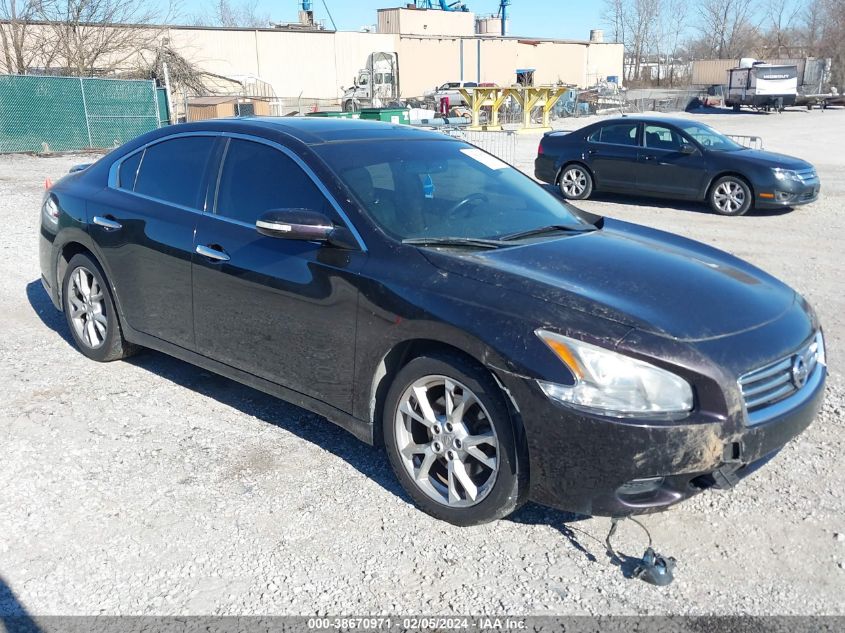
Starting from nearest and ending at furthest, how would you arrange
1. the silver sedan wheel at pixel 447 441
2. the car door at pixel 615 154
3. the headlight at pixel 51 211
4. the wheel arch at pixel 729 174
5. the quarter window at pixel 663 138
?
the silver sedan wheel at pixel 447 441, the headlight at pixel 51 211, the wheel arch at pixel 729 174, the quarter window at pixel 663 138, the car door at pixel 615 154

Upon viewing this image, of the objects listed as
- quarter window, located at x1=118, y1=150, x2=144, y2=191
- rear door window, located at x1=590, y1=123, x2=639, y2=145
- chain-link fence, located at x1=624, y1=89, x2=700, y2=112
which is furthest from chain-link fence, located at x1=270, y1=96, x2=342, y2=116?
quarter window, located at x1=118, y1=150, x2=144, y2=191

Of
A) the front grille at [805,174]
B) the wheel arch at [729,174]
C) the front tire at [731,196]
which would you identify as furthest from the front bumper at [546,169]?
the front grille at [805,174]

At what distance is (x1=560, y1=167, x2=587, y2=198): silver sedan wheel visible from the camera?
14.0 metres

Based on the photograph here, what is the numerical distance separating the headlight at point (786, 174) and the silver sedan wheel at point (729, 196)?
520mm

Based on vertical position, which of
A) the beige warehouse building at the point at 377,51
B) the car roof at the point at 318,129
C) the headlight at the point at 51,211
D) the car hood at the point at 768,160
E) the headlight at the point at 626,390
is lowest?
the car hood at the point at 768,160

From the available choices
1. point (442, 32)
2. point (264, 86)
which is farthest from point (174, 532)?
point (442, 32)

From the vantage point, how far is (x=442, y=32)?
78562mm

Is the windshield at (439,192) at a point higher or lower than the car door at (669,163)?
higher

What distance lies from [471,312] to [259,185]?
5.39ft

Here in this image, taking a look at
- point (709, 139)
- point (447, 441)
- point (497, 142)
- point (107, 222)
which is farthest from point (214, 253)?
point (497, 142)

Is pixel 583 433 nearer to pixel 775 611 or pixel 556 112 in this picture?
pixel 775 611

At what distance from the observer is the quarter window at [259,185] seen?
404 cm

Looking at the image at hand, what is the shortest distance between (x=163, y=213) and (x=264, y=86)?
157 feet

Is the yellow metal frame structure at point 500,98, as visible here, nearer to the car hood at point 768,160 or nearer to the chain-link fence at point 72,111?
the chain-link fence at point 72,111
